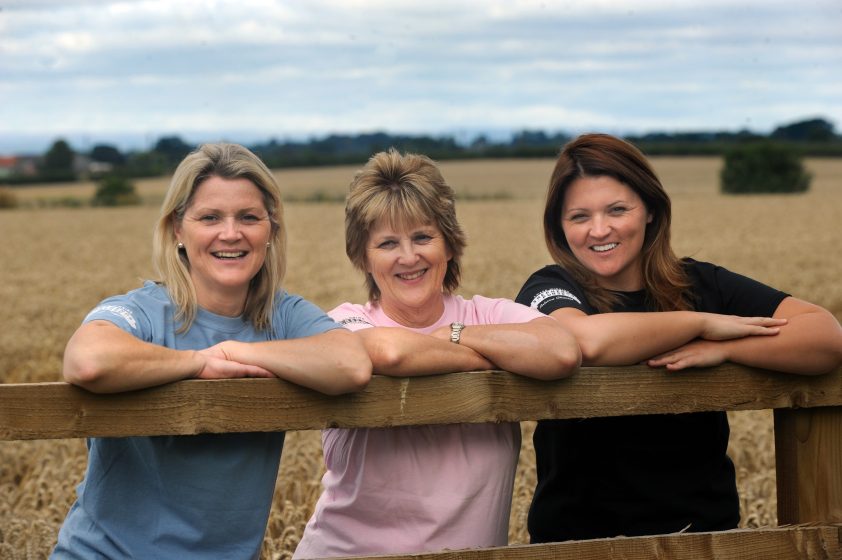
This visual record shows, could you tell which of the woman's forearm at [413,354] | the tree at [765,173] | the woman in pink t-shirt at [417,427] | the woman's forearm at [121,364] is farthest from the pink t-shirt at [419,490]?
the tree at [765,173]

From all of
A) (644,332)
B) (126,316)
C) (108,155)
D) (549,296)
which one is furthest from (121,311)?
(108,155)

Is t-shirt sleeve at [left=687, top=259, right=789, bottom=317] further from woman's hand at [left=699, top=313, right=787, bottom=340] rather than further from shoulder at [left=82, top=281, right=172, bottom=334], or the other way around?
shoulder at [left=82, top=281, right=172, bottom=334]

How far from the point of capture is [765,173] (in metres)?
77.6

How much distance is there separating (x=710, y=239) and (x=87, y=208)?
44.1 m

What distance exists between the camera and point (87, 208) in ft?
221

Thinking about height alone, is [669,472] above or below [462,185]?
below

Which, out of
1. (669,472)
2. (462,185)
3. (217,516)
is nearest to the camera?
(217,516)

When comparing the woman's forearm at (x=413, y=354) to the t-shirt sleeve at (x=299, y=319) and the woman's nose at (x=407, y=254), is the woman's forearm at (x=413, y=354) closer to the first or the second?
the t-shirt sleeve at (x=299, y=319)

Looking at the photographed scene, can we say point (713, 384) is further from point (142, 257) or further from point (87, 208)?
point (87, 208)

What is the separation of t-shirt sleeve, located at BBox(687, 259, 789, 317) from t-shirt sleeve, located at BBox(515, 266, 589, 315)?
46cm

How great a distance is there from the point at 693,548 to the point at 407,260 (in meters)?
1.25

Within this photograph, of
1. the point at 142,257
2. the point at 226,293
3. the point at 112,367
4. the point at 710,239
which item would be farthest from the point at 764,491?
the point at 710,239

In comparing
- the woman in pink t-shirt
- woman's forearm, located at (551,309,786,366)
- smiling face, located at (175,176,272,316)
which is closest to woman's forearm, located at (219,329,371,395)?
the woman in pink t-shirt

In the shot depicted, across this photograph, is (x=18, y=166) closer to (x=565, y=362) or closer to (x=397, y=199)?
(x=397, y=199)
